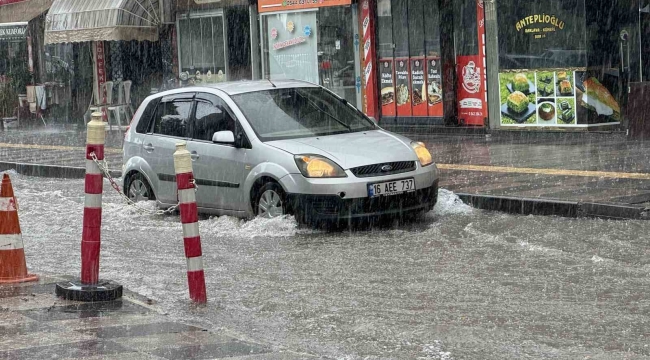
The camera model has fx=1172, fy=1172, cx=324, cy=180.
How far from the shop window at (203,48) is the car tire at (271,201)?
15.7 metres

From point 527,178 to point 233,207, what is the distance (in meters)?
3.75

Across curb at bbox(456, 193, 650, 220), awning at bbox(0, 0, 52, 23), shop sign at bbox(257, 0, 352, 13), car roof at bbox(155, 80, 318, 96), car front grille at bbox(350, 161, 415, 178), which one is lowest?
curb at bbox(456, 193, 650, 220)

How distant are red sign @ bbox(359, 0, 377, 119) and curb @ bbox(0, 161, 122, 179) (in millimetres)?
6446

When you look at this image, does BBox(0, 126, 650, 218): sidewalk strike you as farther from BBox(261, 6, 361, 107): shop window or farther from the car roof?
BBox(261, 6, 361, 107): shop window

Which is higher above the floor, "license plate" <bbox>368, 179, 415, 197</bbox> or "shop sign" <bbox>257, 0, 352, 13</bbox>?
"shop sign" <bbox>257, 0, 352, 13</bbox>

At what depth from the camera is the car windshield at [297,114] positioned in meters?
12.1

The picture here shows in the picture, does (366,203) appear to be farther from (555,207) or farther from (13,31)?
(13,31)

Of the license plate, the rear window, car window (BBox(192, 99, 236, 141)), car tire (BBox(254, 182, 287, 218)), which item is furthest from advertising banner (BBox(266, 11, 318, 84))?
the license plate

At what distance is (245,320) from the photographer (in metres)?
7.64

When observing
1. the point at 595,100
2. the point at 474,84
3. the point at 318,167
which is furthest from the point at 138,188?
the point at 474,84

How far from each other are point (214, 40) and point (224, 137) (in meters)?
15.9

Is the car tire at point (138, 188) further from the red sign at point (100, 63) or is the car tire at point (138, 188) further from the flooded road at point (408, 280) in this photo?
the red sign at point (100, 63)

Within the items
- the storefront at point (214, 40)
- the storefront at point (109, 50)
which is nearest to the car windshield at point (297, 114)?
the storefront at point (214, 40)

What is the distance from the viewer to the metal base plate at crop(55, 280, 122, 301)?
7.85 metres
